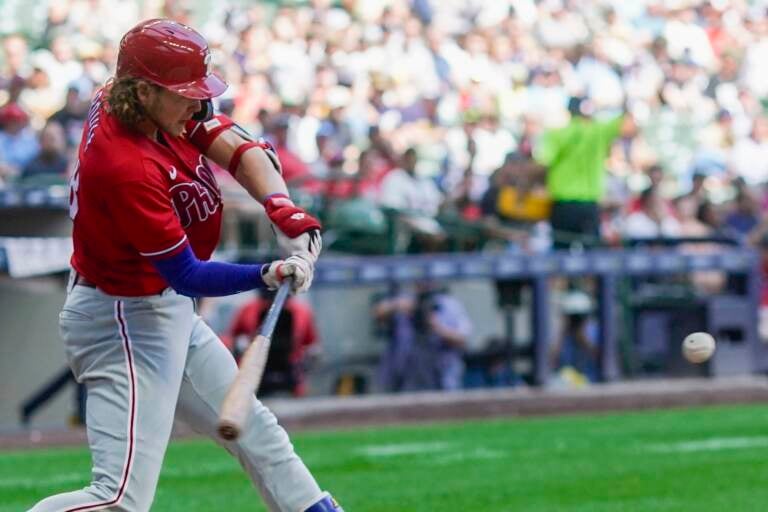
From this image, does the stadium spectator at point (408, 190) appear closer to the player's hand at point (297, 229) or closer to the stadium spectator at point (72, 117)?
the stadium spectator at point (72, 117)

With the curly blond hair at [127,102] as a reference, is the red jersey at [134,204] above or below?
below

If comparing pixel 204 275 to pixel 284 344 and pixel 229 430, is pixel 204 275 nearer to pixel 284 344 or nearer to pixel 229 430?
pixel 229 430

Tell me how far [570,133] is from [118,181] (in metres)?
9.81

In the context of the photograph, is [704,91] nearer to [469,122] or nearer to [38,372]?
[469,122]

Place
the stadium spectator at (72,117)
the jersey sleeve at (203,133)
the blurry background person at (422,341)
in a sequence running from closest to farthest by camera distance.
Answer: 1. the jersey sleeve at (203,133)
2. the blurry background person at (422,341)
3. the stadium spectator at (72,117)

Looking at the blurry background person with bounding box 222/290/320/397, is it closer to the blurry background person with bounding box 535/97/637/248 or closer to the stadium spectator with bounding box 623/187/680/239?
the blurry background person with bounding box 535/97/637/248

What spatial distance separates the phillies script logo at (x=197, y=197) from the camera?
4.65 meters

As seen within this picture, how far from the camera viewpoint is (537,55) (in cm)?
1927

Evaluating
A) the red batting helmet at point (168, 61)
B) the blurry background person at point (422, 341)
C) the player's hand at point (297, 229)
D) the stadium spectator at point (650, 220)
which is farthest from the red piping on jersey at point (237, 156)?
the stadium spectator at point (650, 220)

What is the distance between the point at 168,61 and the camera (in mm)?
4551

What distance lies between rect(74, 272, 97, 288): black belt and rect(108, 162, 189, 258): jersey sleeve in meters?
0.38

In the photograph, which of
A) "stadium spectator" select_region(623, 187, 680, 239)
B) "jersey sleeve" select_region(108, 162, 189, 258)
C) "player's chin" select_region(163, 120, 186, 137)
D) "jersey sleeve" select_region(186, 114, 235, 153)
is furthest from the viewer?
"stadium spectator" select_region(623, 187, 680, 239)

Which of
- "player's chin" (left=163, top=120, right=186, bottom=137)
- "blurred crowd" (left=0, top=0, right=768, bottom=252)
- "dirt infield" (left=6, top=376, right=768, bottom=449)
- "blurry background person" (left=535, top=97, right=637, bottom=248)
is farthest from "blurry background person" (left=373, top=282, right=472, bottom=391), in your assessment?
"player's chin" (left=163, top=120, right=186, bottom=137)

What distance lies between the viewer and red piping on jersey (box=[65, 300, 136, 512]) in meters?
4.48
